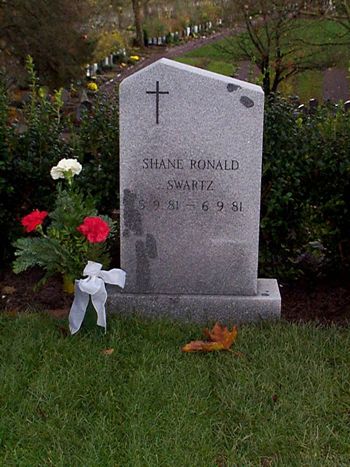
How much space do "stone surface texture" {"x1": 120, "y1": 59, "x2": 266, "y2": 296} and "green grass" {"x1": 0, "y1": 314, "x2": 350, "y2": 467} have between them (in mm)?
446

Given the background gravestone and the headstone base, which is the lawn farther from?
the headstone base

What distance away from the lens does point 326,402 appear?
3.61 m

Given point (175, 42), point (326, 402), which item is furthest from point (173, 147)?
point (175, 42)

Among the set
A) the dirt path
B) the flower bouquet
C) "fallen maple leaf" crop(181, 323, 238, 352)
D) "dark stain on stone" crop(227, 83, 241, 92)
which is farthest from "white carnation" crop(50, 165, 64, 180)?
the dirt path

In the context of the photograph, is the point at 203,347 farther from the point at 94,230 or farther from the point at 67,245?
the point at 67,245

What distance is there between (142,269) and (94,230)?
0.65 meters

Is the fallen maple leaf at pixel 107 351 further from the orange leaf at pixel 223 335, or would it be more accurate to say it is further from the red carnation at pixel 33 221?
the red carnation at pixel 33 221

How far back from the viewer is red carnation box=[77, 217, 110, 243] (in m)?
4.30

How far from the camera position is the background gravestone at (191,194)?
4.53 metres

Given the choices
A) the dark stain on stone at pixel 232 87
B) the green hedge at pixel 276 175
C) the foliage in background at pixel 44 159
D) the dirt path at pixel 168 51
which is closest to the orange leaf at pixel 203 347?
the green hedge at pixel 276 175

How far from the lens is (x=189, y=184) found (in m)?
4.70

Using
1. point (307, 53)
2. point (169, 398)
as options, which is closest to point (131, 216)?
point (169, 398)

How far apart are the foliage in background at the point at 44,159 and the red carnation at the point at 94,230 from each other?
104 centimetres

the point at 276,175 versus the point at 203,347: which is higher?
the point at 276,175
